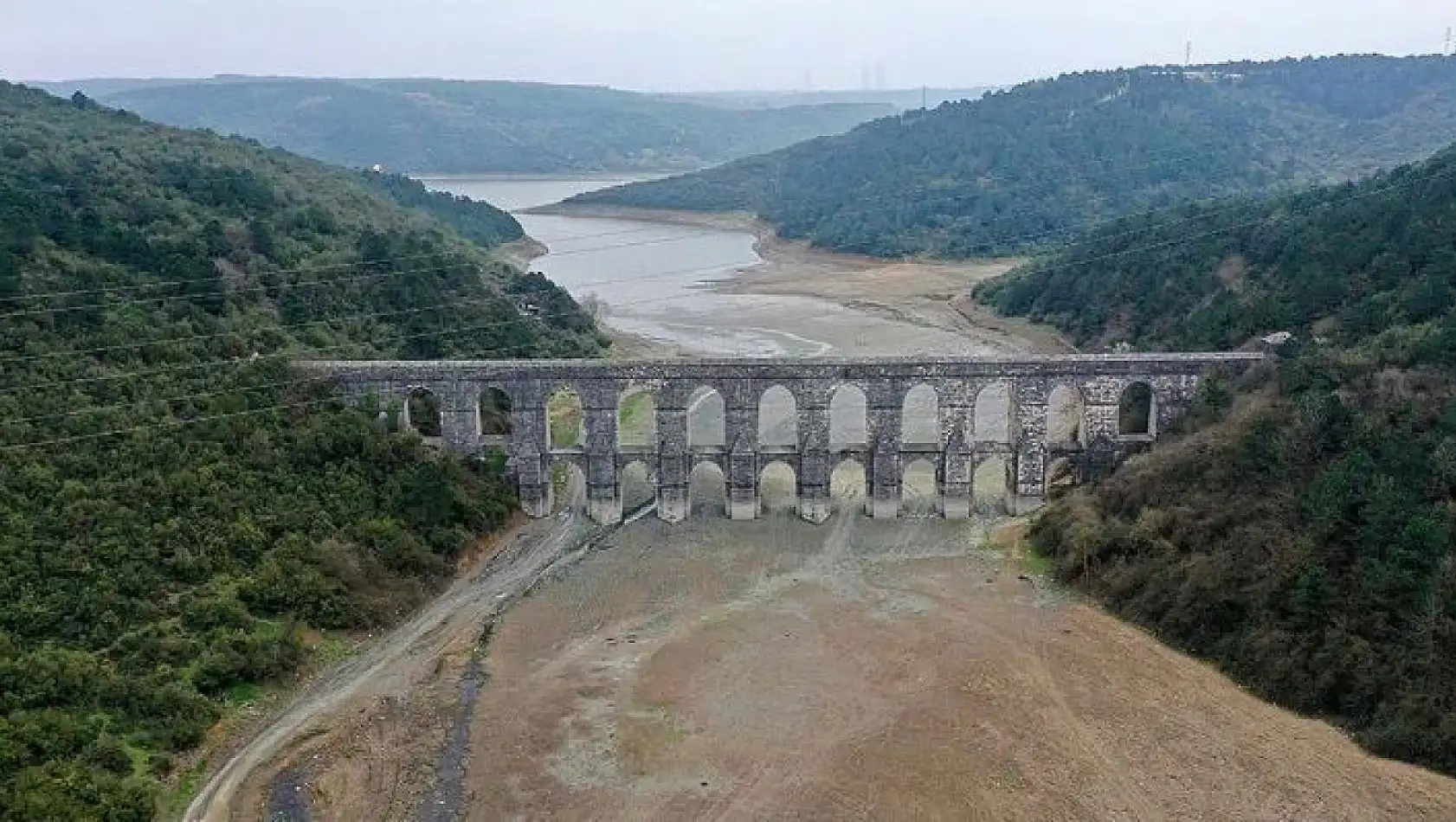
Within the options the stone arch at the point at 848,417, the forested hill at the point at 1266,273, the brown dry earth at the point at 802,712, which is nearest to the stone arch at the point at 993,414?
the stone arch at the point at 848,417

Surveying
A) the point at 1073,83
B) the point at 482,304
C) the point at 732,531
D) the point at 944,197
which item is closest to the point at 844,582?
the point at 732,531

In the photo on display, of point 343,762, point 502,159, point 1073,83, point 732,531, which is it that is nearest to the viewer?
point 343,762

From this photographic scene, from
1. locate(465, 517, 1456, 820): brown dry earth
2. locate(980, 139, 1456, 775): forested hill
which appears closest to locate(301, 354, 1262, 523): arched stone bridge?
locate(980, 139, 1456, 775): forested hill

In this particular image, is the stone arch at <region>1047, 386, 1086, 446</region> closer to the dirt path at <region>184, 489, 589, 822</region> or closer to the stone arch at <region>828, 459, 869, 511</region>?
the stone arch at <region>828, 459, 869, 511</region>

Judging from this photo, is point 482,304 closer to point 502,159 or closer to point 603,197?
point 603,197

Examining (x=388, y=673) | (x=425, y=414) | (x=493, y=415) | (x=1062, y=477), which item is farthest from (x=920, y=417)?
(x=388, y=673)

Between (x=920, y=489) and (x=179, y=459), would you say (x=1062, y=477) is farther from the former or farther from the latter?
(x=179, y=459)
